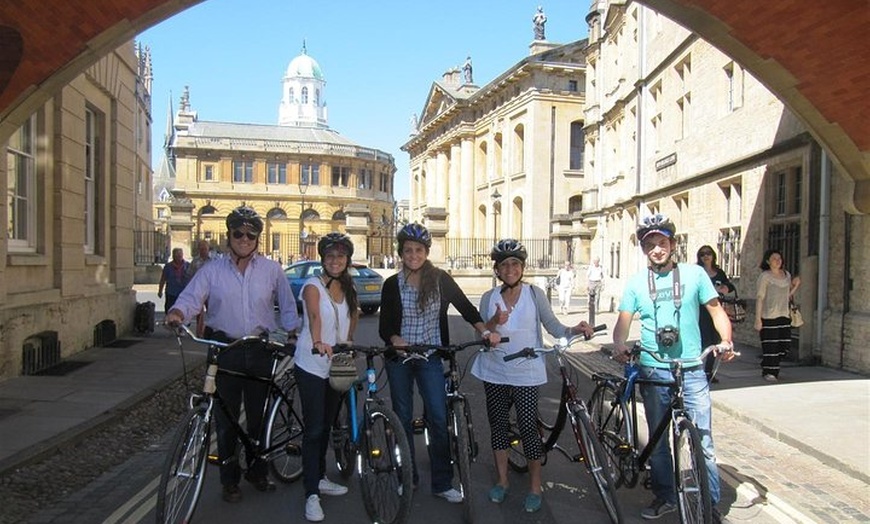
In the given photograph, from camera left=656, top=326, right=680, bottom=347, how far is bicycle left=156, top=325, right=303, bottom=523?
2393 mm

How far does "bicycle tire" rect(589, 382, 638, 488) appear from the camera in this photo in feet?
16.9

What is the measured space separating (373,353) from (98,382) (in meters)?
6.31

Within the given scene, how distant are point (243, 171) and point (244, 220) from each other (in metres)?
84.7

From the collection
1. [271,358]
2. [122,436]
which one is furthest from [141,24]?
[271,358]

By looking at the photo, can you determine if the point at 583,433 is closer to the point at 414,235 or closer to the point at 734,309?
the point at 414,235

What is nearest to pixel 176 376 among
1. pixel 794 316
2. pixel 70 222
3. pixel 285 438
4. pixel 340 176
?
pixel 70 222

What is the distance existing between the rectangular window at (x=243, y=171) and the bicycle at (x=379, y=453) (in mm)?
84733

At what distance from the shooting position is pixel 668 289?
16.0 ft

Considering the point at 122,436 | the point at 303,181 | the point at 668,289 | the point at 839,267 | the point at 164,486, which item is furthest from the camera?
the point at 303,181

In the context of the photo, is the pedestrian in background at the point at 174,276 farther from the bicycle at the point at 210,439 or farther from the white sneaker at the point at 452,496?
the white sneaker at the point at 452,496

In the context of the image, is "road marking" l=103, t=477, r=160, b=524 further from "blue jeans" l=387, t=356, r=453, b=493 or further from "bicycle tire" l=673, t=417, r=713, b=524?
"bicycle tire" l=673, t=417, r=713, b=524

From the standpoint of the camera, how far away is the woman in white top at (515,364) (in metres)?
5.12

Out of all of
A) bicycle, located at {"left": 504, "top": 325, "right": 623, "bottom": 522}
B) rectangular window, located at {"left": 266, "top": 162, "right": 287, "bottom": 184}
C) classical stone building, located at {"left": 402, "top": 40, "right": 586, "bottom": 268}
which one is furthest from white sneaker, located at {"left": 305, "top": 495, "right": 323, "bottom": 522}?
rectangular window, located at {"left": 266, "top": 162, "right": 287, "bottom": 184}

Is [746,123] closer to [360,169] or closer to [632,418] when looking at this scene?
[632,418]
